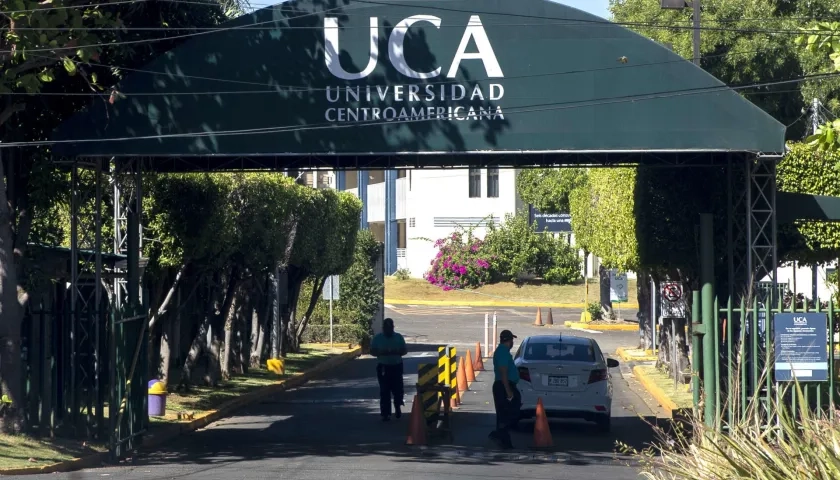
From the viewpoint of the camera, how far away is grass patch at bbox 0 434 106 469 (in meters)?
13.0

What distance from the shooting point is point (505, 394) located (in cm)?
1550

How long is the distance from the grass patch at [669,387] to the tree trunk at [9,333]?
1041 cm

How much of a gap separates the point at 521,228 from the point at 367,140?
4148 centimetres

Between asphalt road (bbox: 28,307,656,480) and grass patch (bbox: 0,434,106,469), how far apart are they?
20.8 inches

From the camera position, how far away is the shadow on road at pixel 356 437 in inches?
577

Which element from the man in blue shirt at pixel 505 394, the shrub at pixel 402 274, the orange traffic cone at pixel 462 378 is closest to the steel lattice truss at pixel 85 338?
the man in blue shirt at pixel 505 394

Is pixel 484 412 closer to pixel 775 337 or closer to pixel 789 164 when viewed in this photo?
pixel 789 164

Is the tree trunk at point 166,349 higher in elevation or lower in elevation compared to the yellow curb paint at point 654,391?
higher

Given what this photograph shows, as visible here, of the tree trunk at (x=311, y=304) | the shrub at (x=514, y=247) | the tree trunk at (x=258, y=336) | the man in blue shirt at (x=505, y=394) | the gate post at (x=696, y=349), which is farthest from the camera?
the shrub at (x=514, y=247)

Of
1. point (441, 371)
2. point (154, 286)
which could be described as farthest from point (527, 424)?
point (154, 286)

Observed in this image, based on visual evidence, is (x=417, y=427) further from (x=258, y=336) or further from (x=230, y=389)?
(x=258, y=336)

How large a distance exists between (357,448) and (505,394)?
2230mm

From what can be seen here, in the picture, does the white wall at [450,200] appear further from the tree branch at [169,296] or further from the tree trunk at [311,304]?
the tree branch at [169,296]

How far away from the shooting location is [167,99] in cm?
1586
